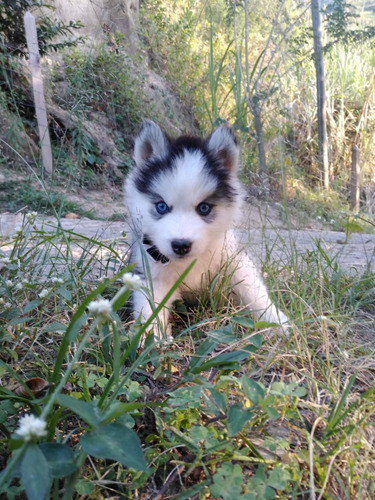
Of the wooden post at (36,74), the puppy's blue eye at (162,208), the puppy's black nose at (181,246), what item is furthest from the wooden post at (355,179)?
the puppy's black nose at (181,246)

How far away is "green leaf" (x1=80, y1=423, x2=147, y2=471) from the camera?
0.94m

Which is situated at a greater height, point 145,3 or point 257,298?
point 145,3

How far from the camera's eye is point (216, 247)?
2.73 metres

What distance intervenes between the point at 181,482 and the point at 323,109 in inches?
354

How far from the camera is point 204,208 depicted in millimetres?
2582

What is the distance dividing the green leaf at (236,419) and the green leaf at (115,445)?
268mm

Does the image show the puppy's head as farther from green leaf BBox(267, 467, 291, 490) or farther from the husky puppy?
green leaf BBox(267, 467, 291, 490)

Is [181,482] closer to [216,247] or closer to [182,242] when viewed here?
[182,242]

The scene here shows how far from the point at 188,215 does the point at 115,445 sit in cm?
164

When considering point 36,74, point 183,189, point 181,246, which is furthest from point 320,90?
point 181,246

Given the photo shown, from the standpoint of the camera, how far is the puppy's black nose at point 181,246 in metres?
2.31

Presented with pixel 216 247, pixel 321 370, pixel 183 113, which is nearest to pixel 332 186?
pixel 183 113

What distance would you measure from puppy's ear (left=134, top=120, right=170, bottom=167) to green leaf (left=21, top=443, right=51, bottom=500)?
2.09 m

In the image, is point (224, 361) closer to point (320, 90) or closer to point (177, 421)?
point (177, 421)
